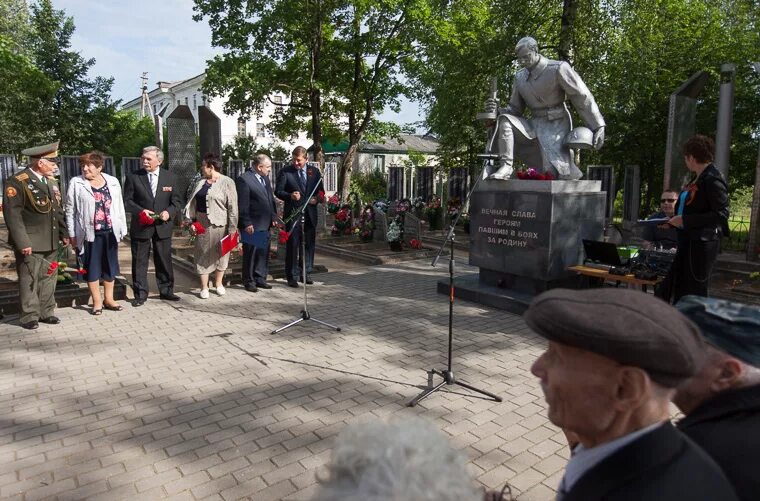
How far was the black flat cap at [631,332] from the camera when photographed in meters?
1.15

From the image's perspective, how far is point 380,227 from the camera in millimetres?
13133

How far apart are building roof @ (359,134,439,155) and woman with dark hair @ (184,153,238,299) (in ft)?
Result: 98.3

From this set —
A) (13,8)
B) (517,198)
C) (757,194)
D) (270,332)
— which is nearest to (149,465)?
(270,332)

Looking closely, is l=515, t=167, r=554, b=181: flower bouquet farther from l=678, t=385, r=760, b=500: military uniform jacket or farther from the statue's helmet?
l=678, t=385, r=760, b=500: military uniform jacket

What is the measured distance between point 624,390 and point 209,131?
45.9 feet

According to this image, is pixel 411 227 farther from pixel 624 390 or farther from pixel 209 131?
pixel 624 390

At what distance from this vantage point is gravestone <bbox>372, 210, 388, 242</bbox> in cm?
1294

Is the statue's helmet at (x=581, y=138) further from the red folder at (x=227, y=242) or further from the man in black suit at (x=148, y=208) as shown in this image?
the man in black suit at (x=148, y=208)

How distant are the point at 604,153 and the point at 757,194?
9.49 metres

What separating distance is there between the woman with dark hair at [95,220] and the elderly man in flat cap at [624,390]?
6481mm

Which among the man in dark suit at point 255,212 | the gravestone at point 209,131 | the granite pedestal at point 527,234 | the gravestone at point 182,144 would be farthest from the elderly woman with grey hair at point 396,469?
the gravestone at point 182,144

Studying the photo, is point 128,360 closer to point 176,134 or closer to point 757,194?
point 176,134

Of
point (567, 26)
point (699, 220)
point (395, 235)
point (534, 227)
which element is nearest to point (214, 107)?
point (567, 26)

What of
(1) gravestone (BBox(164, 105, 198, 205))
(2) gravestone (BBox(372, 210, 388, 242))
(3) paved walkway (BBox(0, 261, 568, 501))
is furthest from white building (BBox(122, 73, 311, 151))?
(3) paved walkway (BBox(0, 261, 568, 501))
